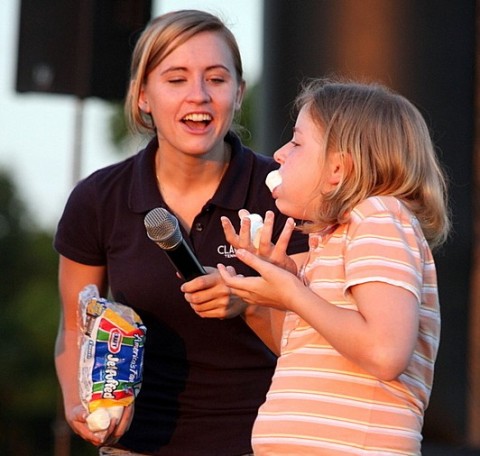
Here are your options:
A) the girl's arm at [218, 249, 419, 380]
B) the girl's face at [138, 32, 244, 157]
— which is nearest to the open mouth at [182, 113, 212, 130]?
the girl's face at [138, 32, 244, 157]

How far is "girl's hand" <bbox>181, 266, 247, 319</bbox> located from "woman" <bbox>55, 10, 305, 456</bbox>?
290 mm

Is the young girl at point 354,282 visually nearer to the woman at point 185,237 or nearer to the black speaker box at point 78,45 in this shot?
the woman at point 185,237

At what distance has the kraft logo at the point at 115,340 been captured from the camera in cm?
300

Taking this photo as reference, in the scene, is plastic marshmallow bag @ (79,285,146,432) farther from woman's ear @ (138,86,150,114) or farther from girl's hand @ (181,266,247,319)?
woman's ear @ (138,86,150,114)

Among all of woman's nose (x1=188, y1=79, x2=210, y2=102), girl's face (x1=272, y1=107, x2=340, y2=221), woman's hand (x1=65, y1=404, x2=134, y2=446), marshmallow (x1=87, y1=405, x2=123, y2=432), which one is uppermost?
woman's nose (x1=188, y1=79, x2=210, y2=102)

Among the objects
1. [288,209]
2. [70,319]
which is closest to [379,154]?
[288,209]

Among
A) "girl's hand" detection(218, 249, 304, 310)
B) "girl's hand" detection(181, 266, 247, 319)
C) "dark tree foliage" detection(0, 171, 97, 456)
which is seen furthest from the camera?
"dark tree foliage" detection(0, 171, 97, 456)

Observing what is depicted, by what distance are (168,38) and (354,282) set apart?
1.20 m

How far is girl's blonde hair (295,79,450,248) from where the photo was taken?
2.52 metres

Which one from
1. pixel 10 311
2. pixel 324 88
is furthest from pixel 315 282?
pixel 10 311

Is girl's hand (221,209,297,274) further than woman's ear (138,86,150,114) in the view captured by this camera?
No

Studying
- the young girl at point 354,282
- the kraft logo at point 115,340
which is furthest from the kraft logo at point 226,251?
the young girl at point 354,282

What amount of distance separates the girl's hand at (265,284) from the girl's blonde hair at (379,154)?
16cm

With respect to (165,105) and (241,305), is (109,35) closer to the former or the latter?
(165,105)
